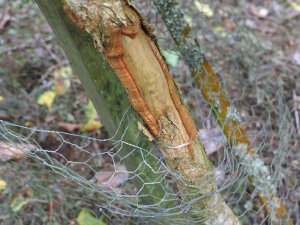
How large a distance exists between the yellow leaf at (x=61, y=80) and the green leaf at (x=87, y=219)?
2.42 feet

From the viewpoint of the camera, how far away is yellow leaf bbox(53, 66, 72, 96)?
217 cm

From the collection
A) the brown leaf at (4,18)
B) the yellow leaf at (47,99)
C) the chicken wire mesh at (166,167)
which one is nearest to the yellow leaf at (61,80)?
the yellow leaf at (47,99)

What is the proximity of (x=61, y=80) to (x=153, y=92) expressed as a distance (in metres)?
1.35

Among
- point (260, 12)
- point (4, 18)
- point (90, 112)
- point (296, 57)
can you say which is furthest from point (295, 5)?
point (4, 18)

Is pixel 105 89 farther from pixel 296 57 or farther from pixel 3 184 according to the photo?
pixel 296 57

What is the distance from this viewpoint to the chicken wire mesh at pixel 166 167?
1.24 metres

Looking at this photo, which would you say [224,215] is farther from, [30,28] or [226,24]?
[30,28]

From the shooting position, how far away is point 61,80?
87.2 inches

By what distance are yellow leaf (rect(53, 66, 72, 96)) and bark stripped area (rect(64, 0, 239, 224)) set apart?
1193mm

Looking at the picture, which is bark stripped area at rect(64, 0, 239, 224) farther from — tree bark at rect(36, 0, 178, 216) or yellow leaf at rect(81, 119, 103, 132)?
yellow leaf at rect(81, 119, 103, 132)

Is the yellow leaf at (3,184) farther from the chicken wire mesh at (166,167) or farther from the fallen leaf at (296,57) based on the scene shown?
the fallen leaf at (296,57)

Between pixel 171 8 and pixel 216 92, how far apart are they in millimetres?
335

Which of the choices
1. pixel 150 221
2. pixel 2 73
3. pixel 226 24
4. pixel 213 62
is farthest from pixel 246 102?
pixel 2 73

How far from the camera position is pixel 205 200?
1.16 m
